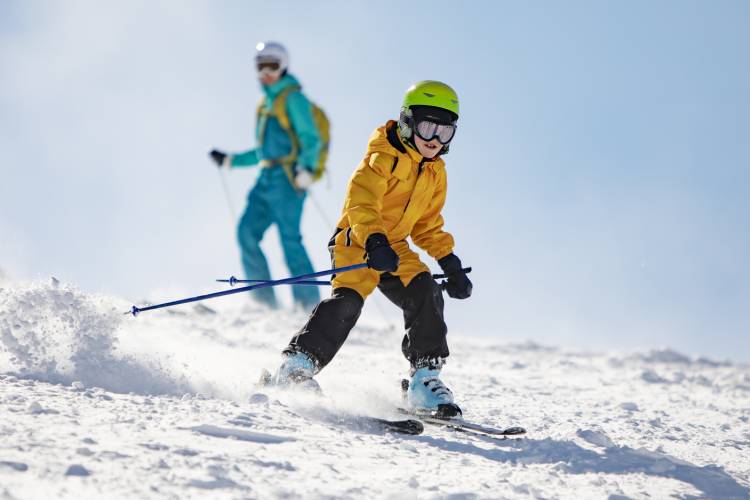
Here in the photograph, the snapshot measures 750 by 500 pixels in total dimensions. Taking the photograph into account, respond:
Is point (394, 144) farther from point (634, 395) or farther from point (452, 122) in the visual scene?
point (634, 395)

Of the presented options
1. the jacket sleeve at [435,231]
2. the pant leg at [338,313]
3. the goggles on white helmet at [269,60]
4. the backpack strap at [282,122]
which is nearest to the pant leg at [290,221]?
the backpack strap at [282,122]

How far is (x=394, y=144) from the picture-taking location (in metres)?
3.88

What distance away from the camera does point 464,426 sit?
3.43 meters

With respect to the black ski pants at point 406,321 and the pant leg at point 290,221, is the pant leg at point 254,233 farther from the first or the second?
the black ski pants at point 406,321

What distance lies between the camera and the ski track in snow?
7.28ft

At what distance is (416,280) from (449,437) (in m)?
0.84

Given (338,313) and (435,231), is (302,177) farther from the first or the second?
(338,313)

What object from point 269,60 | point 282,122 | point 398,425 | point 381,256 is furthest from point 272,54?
point 398,425

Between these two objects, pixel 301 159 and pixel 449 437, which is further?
pixel 301 159

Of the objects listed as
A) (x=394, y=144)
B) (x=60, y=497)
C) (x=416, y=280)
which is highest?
(x=394, y=144)

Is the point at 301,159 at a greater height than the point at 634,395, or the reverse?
the point at 301,159

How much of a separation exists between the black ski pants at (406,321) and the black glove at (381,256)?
35 centimetres

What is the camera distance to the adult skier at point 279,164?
8.51m

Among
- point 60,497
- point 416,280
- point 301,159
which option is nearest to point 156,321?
point 301,159
